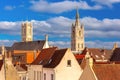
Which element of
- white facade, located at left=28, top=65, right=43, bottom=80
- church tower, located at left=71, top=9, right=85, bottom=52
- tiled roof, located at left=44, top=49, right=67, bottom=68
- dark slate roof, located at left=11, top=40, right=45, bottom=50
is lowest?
white facade, located at left=28, top=65, right=43, bottom=80

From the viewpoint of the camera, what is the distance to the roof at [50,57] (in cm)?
5444

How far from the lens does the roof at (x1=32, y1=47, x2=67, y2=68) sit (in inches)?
2143

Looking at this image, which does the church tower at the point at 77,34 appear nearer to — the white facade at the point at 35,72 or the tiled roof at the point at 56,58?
the white facade at the point at 35,72

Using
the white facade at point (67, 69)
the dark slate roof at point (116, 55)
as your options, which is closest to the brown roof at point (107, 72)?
the white facade at point (67, 69)

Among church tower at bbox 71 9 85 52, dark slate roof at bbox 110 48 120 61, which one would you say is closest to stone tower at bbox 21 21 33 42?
church tower at bbox 71 9 85 52

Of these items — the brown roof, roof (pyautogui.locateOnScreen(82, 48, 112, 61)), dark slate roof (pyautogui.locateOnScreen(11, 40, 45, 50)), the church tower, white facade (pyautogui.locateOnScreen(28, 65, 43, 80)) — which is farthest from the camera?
the church tower

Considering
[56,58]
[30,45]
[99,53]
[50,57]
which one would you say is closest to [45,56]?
[50,57]

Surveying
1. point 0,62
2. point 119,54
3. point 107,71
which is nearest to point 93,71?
point 107,71

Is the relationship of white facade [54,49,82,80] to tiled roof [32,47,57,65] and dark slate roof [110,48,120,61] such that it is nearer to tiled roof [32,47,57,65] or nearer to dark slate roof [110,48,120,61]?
tiled roof [32,47,57,65]

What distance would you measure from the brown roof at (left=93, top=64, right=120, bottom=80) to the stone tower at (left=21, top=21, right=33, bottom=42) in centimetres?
14104

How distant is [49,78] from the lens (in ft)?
179

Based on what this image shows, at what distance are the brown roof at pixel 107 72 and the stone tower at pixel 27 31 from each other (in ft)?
463

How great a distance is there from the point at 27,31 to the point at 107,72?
145m

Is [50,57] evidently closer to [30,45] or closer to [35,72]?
[35,72]
